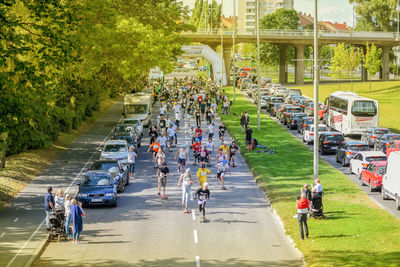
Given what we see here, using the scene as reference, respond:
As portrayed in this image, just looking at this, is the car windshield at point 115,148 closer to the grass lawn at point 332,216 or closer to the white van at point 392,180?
the grass lawn at point 332,216

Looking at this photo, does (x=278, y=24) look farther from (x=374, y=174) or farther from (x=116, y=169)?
(x=116, y=169)

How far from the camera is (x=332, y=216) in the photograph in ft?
75.2

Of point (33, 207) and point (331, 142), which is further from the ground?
point (331, 142)

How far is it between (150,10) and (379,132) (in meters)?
21.2

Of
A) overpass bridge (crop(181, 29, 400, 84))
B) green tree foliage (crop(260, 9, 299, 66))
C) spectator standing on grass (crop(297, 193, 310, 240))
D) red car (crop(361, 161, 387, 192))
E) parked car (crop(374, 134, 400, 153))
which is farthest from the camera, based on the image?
green tree foliage (crop(260, 9, 299, 66))

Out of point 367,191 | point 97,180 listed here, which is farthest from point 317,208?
point 97,180

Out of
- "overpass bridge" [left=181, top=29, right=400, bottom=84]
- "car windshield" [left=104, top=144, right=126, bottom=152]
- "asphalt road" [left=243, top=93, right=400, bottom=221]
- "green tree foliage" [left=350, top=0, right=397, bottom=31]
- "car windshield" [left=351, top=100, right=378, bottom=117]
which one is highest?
"green tree foliage" [left=350, top=0, right=397, bottom=31]

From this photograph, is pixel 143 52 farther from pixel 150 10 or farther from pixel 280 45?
pixel 280 45

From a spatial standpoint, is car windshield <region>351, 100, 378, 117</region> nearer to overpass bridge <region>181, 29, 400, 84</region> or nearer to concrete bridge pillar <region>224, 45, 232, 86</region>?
overpass bridge <region>181, 29, 400, 84</region>

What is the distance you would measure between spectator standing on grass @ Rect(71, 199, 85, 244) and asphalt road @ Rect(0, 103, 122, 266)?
1.13 metres

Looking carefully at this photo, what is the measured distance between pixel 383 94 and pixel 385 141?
2118 inches

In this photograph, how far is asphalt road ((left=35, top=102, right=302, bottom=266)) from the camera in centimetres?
1839

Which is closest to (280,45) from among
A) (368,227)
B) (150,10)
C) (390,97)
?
(390,97)

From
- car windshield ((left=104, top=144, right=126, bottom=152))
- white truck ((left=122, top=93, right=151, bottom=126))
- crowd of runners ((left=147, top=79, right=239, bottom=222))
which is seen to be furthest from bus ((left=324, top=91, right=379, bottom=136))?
car windshield ((left=104, top=144, right=126, bottom=152))
